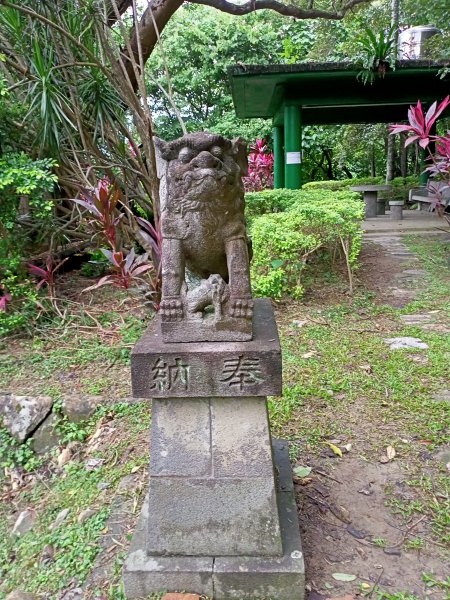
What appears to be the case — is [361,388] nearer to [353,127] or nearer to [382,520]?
[382,520]

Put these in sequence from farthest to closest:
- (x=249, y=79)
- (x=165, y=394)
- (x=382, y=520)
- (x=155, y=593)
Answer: (x=249, y=79), (x=382, y=520), (x=155, y=593), (x=165, y=394)

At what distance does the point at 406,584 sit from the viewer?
6.41 feet

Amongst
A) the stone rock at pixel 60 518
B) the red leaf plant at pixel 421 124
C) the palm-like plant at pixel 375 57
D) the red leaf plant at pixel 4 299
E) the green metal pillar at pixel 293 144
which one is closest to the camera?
the stone rock at pixel 60 518

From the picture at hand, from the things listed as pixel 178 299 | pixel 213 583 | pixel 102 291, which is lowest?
pixel 213 583

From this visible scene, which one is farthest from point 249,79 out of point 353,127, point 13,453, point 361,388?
point 353,127

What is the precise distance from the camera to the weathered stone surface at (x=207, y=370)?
5.81 ft

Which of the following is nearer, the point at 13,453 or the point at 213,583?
the point at 213,583

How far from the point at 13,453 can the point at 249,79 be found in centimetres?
601

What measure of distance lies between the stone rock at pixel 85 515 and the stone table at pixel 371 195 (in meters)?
9.79

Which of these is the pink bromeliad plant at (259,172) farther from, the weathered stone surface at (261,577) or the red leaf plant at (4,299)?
the weathered stone surface at (261,577)

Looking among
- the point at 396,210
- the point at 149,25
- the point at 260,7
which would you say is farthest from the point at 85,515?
the point at 396,210

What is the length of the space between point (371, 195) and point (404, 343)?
8.11 metres

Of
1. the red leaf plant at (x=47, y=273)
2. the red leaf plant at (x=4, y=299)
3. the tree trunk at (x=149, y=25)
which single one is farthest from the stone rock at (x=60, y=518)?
the tree trunk at (x=149, y=25)

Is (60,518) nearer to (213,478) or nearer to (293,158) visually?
(213,478)
